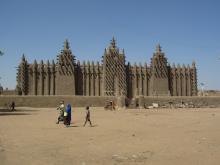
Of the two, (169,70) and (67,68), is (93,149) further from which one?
(169,70)

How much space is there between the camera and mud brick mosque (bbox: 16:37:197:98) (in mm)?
56688

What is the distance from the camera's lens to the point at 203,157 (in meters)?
9.97

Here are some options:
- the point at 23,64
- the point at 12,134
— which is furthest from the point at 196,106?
the point at 12,134

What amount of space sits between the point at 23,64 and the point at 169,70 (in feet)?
83.0

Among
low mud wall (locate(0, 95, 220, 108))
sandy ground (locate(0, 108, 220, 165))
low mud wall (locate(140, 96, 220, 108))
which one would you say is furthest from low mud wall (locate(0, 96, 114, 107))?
sandy ground (locate(0, 108, 220, 165))

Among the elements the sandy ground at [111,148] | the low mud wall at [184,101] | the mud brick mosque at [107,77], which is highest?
the mud brick mosque at [107,77]

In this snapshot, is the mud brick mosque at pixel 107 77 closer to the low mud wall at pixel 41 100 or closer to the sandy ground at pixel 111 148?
the low mud wall at pixel 41 100

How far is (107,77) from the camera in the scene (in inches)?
2306

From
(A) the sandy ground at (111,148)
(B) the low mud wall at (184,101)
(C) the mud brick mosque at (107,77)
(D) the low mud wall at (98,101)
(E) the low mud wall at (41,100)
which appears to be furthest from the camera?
(C) the mud brick mosque at (107,77)

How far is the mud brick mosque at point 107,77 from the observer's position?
186ft

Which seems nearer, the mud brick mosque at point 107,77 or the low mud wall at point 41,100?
the low mud wall at point 41,100

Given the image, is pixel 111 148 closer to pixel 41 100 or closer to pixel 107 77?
pixel 41 100

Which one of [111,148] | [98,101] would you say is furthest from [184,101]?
[111,148]

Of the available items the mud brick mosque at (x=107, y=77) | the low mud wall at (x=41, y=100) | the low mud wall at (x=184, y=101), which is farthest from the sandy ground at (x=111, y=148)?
the mud brick mosque at (x=107, y=77)
